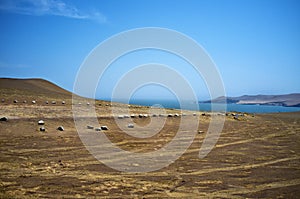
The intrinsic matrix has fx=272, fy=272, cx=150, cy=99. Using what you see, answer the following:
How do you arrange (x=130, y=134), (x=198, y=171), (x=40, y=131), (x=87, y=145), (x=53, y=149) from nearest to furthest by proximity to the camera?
1. (x=198, y=171)
2. (x=53, y=149)
3. (x=87, y=145)
4. (x=40, y=131)
5. (x=130, y=134)

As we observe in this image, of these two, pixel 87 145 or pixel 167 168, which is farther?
pixel 87 145

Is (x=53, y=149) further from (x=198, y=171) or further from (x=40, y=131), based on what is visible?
(x=198, y=171)

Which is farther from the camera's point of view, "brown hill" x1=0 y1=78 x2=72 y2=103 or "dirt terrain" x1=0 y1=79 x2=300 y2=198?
"brown hill" x1=0 y1=78 x2=72 y2=103

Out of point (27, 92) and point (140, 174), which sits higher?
point (27, 92)

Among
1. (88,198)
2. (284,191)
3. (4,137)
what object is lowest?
(284,191)

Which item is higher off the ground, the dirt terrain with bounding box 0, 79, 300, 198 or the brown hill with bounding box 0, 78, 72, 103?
the brown hill with bounding box 0, 78, 72, 103

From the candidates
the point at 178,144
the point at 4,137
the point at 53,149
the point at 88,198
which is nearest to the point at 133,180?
the point at 88,198

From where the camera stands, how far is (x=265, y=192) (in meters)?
8.62

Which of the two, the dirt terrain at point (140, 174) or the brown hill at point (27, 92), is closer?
the dirt terrain at point (140, 174)

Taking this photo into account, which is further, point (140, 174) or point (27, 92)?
point (27, 92)

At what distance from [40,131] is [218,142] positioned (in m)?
11.7

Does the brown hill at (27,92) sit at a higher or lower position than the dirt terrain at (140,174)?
higher

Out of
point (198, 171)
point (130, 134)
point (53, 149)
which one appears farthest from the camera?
point (130, 134)

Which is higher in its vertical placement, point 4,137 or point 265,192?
point 4,137
